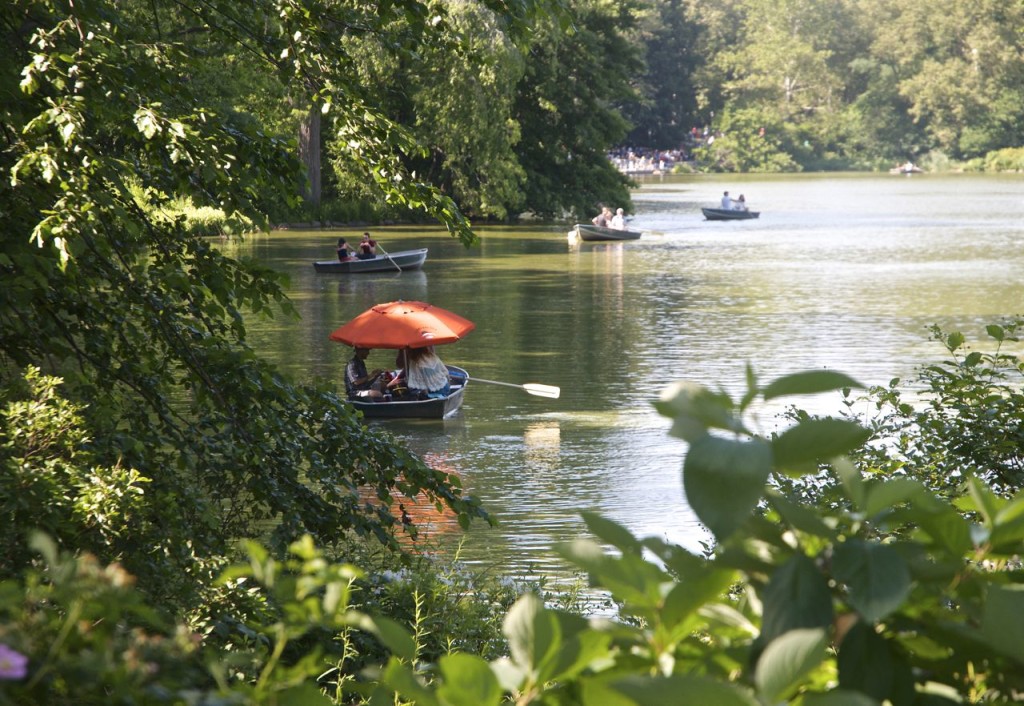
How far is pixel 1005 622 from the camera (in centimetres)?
109

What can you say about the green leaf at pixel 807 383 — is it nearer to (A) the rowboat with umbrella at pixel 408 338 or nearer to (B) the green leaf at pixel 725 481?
(B) the green leaf at pixel 725 481

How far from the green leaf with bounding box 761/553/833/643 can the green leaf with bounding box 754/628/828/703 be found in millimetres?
86

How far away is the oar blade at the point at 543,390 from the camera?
50.2ft

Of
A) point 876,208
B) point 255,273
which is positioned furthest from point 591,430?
point 876,208

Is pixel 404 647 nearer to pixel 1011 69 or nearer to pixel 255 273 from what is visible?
pixel 255 273

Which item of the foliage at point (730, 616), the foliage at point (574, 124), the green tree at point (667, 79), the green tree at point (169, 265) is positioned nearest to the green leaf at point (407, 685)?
the foliage at point (730, 616)

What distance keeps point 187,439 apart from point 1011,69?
107832 mm

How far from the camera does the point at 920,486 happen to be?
120 cm

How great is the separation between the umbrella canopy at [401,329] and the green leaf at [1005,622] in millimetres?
12936

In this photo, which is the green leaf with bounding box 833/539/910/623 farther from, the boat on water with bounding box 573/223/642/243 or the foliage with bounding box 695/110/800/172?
the foliage with bounding box 695/110/800/172

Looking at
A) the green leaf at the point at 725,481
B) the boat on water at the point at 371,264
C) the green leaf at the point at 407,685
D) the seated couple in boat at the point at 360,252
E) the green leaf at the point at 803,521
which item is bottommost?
the boat on water at the point at 371,264

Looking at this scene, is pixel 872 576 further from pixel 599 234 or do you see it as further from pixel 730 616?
pixel 599 234

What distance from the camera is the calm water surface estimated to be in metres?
11.6

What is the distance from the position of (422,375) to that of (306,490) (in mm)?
9432
